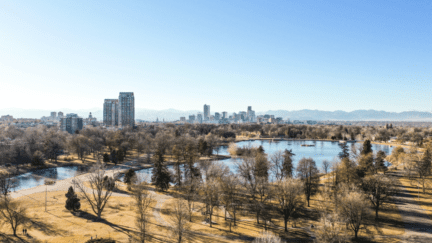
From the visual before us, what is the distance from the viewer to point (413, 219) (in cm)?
3394

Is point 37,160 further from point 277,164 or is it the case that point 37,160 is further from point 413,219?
point 413,219

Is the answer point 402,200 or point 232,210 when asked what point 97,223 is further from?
point 402,200

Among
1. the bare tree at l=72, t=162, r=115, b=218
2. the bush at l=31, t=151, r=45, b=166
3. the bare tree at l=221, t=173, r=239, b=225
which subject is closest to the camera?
the bare tree at l=221, t=173, r=239, b=225

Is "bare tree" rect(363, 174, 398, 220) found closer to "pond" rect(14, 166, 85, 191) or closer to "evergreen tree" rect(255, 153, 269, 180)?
"evergreen tree" rect(255, 153, 269, 180)

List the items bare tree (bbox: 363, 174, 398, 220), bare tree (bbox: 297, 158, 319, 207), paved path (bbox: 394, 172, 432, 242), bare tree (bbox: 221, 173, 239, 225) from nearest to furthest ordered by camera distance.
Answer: paved path (bbox: 394, 172, 432, 242) < bare tree (bbox: 221, 173, 239, 225) < bare tree (bbox: 363, 174, 398, 220) < bare tree (bbox: 297, 158, 319, 207)

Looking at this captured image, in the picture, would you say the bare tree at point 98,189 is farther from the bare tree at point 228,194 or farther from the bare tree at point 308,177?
the bare tree at point 308,177

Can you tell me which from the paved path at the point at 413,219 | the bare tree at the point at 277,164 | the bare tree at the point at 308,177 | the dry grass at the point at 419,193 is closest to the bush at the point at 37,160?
the bare tree at the point at 277,164

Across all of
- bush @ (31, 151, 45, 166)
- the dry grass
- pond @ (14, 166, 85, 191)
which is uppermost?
bush @ (31, 151, 45, 166)

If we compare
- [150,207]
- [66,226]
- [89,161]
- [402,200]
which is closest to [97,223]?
[66,226]

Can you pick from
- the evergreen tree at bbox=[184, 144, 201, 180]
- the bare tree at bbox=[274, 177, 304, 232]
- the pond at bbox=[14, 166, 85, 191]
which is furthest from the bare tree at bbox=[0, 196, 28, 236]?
the bare tree at bbox=[274, 177, 304, 232]

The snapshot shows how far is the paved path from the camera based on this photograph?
94.7 ft

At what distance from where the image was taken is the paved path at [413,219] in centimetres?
2888

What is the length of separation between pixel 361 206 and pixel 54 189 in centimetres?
5324

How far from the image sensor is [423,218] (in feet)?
112
